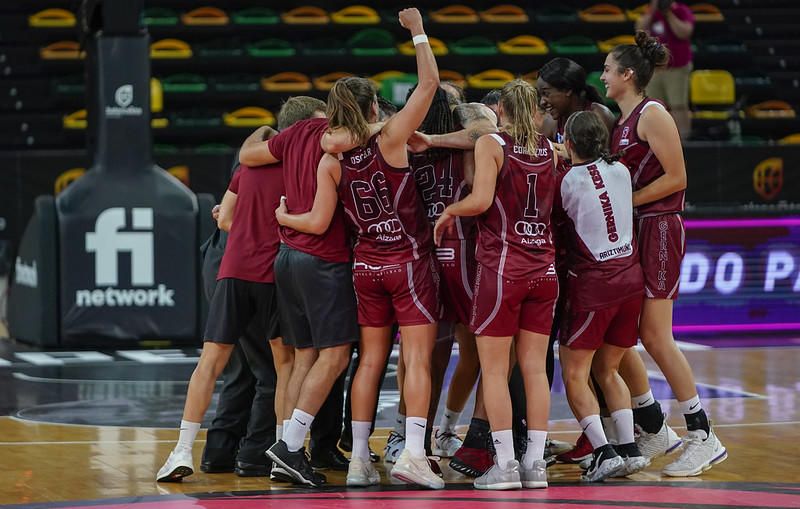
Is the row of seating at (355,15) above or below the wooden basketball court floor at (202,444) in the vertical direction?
above

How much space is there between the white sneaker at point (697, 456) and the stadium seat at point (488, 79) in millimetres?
11549

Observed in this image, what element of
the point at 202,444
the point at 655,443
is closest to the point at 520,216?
the point at 655,443

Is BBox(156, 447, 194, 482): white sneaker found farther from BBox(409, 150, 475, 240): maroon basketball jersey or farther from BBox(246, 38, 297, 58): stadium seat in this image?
BBox(246, 38, 297, 58): stadium seat

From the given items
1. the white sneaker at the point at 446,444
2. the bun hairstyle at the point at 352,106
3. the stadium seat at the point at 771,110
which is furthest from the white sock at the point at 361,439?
the stadium seat at the point at 771,110

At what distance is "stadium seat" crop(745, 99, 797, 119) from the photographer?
1775 cm

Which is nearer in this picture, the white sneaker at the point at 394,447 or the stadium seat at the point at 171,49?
the white sneaker at the point at 394,447

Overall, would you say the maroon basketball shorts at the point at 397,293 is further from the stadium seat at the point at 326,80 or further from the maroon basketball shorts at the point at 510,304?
the stadium seat at the point at 326,80

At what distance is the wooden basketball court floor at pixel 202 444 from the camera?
5527 millimetres

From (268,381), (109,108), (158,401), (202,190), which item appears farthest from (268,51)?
(268,381)

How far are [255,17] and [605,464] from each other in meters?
13.2

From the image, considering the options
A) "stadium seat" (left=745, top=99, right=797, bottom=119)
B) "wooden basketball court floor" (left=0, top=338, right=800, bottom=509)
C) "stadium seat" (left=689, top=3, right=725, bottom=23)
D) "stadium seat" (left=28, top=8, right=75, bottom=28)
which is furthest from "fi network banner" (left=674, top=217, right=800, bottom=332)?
"stadium seat" (left=28, top=8, right=75, bottom=28)

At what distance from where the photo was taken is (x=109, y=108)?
10828 millimetres

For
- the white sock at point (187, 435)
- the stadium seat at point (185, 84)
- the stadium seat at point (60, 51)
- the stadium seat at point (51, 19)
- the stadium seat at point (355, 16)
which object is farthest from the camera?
the stadium seat at point (355, 16)

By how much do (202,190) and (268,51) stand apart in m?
4.15
